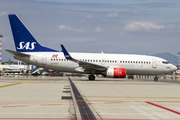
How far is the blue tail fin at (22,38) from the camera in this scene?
37062mm

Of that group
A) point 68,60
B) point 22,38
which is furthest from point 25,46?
point 68,60

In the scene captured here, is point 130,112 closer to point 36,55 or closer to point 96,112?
point 96,112

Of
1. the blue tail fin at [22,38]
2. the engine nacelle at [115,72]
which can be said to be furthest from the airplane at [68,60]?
the engine nacelle at [115,72]

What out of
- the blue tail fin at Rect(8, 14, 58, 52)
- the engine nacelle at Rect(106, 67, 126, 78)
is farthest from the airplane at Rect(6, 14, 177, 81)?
the engine nacelle at Rect(106, 67, 126, 78)

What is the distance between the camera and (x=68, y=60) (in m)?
36.8

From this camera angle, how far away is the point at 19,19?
3719 centimetres

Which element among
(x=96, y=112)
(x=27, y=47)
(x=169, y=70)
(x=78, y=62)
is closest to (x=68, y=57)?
(x=78, y=62)

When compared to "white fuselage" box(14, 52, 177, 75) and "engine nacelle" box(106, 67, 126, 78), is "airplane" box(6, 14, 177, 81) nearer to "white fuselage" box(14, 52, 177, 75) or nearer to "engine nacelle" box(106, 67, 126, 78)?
"white fuselage" box(14, 52, 177, 75)

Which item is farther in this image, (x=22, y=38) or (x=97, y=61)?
(x=22, y=38)

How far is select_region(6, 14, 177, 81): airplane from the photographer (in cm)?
3675

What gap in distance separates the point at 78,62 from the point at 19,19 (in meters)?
9.90

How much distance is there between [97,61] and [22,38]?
33.6ft

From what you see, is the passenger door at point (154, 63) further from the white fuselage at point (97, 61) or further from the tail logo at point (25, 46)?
the tail logo at point (25, 46)

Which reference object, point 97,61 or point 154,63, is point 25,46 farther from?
point 154,63
